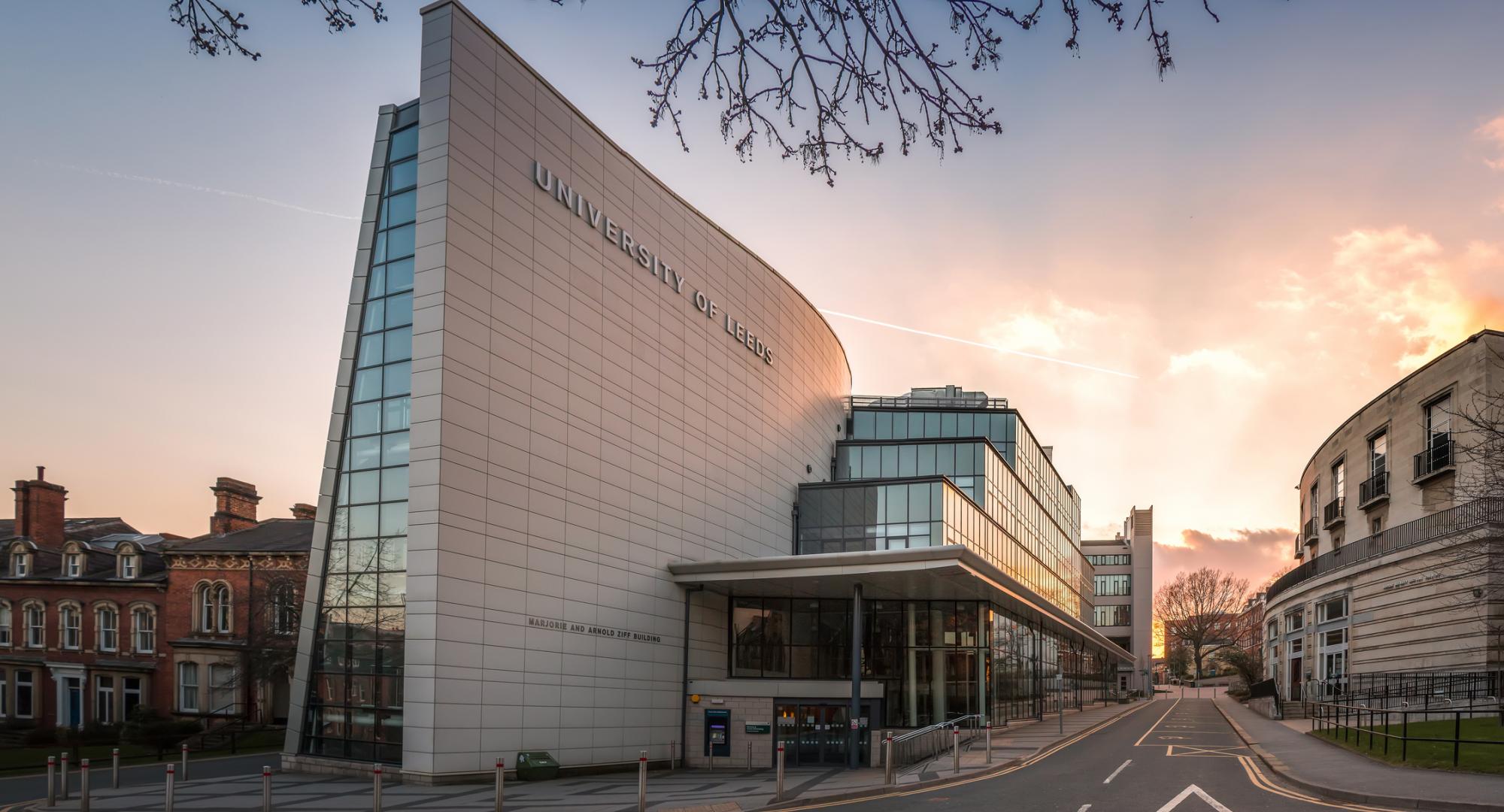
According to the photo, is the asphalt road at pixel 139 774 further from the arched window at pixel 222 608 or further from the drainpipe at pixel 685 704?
the arched window at pixel 222 608

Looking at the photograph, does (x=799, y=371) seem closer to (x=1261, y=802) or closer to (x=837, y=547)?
(x=837, y=547)

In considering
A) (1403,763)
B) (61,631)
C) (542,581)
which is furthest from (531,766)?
(61,631)

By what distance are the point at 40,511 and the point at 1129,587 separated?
335 ft

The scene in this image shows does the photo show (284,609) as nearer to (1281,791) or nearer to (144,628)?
(144,628)

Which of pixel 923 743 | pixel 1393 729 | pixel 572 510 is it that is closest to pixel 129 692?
pixel 572 510

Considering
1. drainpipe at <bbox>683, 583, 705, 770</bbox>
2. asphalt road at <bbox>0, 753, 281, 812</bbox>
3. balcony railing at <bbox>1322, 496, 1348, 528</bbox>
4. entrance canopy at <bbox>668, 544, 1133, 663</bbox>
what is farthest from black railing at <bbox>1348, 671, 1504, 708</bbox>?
asphalt road at <bbox>0, 753, 281, 812</bbox>

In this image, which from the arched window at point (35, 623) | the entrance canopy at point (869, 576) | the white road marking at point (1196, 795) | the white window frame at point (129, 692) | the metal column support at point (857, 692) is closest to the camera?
the white road marking at point (1196, 795)

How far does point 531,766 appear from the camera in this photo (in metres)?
25.0

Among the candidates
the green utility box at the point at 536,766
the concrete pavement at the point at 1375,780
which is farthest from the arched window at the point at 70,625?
the concrete pavement at the point at 1375,780

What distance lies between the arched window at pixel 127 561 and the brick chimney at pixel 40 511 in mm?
6433

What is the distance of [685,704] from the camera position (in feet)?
107

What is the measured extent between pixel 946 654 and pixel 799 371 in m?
14.6

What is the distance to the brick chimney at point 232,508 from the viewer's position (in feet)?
175

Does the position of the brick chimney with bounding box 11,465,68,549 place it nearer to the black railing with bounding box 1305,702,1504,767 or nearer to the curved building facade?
the black railing with bounding box 1305,702,1504,767
